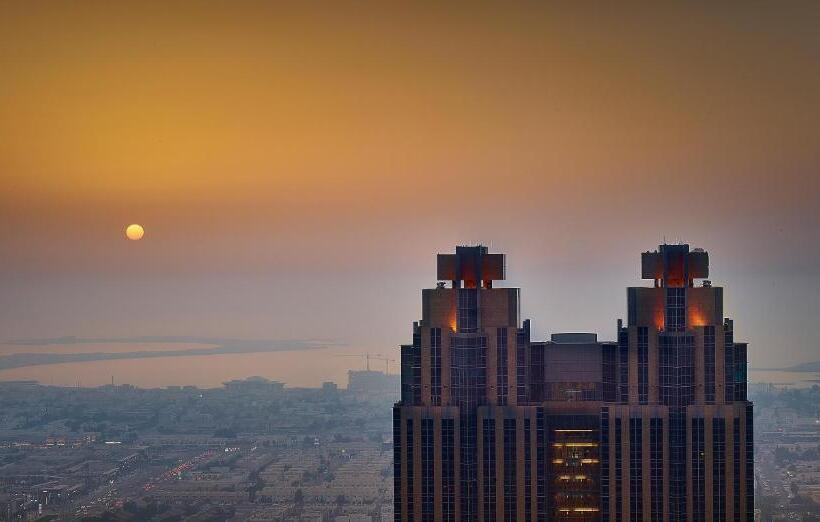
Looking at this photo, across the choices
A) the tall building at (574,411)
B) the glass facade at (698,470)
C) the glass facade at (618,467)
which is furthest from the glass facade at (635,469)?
the glass facade at (698,470)

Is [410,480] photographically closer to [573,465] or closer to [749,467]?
[573,465]

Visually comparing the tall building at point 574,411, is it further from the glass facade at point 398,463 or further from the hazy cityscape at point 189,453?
the hazy cityscape at point 189,453

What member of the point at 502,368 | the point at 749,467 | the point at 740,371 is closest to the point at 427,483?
the point at 502,368

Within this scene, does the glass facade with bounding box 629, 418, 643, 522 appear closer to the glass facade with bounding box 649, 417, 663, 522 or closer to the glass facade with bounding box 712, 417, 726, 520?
the glass facade with bounding box 649, 417, 663, 522

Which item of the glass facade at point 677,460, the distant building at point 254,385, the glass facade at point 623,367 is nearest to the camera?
the glass facade at point 677,460

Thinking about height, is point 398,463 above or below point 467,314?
below

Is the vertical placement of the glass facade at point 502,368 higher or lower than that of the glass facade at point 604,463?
higher

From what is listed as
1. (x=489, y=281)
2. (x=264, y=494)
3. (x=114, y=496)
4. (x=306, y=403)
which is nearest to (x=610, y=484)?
(x=489, y=281)

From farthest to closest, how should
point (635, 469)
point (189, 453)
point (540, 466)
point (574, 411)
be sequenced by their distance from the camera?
point (189, 453) < point (574, 411) < point (635, 469) < point (540, 466)

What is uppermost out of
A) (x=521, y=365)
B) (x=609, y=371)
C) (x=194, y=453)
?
(x=521, y=365)
